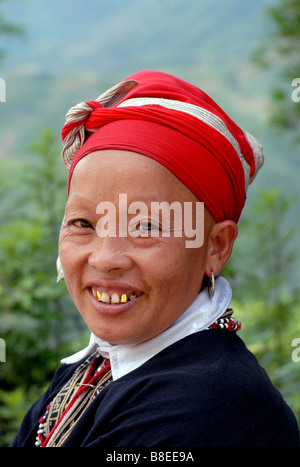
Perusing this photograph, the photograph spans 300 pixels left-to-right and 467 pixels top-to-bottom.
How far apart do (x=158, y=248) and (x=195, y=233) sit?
0.12 meters

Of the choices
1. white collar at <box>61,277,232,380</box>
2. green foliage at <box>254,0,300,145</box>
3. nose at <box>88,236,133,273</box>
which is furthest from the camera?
green foliage at <box>254,0,300,145</box>

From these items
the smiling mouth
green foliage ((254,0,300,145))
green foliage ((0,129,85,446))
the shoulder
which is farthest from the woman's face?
green foliage ((254,0,300,145))

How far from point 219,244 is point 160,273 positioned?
0.25 metres

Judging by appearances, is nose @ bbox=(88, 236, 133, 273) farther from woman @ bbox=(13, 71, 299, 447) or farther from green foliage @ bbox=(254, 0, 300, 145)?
green foliage @ bbox=(254, 0, 300, 145)

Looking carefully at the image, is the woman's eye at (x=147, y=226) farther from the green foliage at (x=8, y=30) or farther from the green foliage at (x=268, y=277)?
the green foliage at (x=8, y=30)

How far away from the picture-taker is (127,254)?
145cm

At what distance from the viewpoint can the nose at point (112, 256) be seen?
1.44 meters

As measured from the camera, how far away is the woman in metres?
1.36

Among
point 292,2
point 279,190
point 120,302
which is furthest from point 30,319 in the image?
point 292,2

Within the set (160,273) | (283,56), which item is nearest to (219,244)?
(160,273)

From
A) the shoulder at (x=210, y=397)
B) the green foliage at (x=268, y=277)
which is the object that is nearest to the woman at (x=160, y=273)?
the shoulder at (x=210, y=397)

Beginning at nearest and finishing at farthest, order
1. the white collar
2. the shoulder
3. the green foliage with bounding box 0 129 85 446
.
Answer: the shoulder < the white collar < the green foliage with bounding box 0 129 85 446

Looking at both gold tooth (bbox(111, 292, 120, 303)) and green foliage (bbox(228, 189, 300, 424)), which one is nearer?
gold tooth (bbox(111, 292, 120, 303))

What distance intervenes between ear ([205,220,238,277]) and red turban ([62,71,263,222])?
0.09 ft
